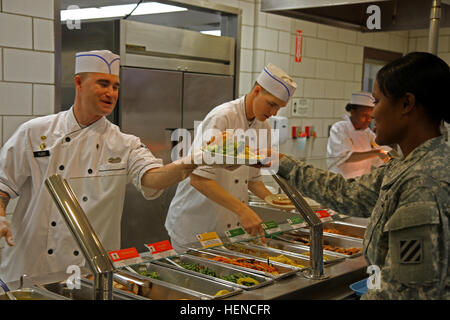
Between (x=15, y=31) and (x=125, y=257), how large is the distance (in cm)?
224

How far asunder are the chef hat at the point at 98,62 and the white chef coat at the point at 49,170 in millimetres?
252

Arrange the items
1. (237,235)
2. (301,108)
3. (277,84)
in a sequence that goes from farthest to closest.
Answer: (301,108)
(277,84)
(237,235)

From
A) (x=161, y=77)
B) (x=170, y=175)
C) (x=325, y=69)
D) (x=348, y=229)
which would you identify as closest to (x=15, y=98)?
(x=161, y=77)

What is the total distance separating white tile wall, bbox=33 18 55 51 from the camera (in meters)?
3.73

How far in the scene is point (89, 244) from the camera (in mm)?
1727

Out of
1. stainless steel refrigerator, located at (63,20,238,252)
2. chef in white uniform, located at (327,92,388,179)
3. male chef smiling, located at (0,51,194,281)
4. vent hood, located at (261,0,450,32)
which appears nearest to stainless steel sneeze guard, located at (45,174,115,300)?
male chef smiling, located at (0,51,194,281)

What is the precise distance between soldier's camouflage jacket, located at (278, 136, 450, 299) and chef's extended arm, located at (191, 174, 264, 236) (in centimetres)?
93

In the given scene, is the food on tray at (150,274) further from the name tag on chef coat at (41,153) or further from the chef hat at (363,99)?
the chef hat at (363,99)

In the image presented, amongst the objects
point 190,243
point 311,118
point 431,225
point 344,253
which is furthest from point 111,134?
point 311,118

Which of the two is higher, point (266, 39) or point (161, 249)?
point (266, 39)

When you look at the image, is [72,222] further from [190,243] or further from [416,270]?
[416,270]

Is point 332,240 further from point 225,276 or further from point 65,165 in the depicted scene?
point 65,165

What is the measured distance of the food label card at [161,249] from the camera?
7.16 ft

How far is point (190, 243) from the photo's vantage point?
2490 mm
